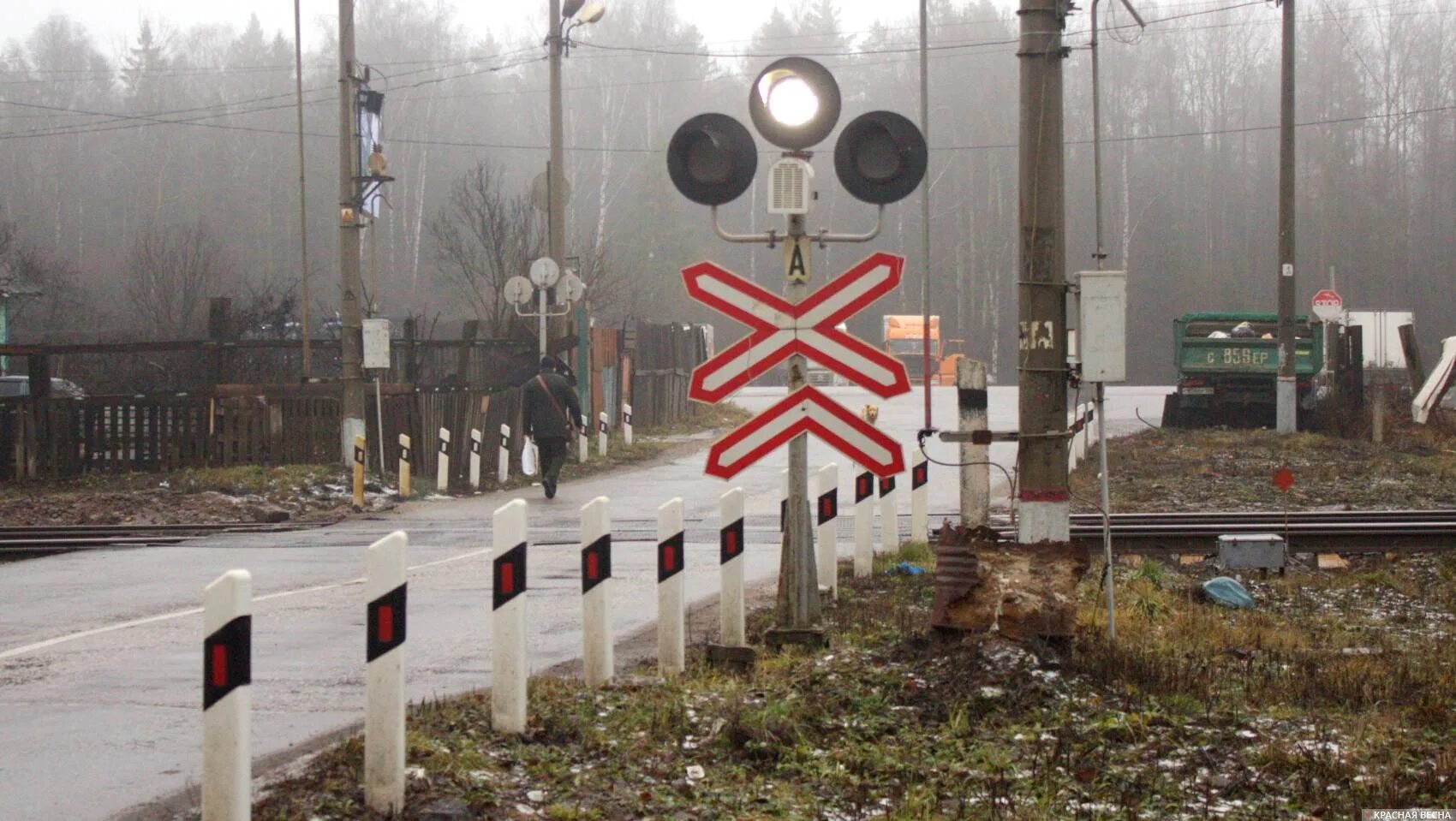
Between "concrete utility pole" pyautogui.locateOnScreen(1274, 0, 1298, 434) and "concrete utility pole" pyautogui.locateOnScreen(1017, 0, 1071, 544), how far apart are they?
66.4ft

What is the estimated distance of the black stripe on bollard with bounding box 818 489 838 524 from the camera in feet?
38.8

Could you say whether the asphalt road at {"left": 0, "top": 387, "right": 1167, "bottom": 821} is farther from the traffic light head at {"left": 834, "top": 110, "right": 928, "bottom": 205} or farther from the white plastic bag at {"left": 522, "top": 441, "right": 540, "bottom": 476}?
the white plastic bag at {"left": 522, "top": 441, "right": 540, "bottom": 476}

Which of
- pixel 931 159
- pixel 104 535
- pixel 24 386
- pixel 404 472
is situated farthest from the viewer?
pixel 931 159

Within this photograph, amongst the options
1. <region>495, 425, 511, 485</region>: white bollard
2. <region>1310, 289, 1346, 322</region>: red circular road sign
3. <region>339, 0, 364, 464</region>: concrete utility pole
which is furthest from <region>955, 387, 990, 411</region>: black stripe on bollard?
<region>1310, 289, 1346, 322</region>: red circular road sign

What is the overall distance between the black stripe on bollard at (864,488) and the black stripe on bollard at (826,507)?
1.22 m

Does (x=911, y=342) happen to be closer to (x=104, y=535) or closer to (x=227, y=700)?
(x=104, y=535)

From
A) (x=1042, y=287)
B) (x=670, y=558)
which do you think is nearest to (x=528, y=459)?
(x=670, y=558)

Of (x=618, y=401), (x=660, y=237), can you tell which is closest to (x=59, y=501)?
(x=618, y=401)

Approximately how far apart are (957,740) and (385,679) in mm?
2486

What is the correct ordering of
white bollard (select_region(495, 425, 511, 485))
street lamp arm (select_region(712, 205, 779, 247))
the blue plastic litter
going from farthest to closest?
white bollard (select_region(495, 425, 511, 485)), the blue plastic litter, street lamp arm (select_region(712, 205, 779, 247))

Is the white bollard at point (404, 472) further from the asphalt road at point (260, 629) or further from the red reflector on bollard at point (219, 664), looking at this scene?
the red reflector on bollard at point (219, 664)

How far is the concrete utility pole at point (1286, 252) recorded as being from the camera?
92.1 ft

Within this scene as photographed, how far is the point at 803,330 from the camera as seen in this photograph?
29.8ft

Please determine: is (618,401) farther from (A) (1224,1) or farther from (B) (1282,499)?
(A) (1224,1)
